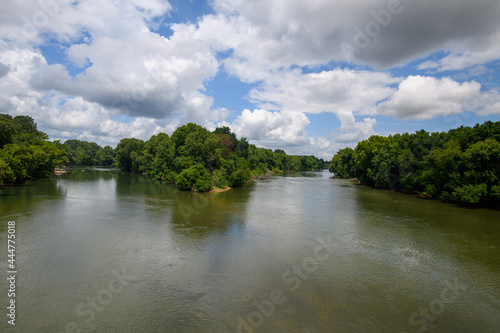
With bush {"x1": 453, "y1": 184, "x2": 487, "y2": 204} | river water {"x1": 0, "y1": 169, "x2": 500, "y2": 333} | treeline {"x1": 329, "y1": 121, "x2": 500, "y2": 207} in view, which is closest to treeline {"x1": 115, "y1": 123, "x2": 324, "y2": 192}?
river water {"x1": 0, "y1": 169, "x2": 500, "y2": 333}

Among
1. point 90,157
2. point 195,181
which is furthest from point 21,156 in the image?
point 90,157

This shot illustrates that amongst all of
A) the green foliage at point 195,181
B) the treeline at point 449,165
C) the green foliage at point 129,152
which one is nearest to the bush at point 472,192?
the treeline at point 449,165

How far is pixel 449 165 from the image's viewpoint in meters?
37.8

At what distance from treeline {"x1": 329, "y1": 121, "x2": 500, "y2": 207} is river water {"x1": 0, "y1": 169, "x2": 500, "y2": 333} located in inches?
329

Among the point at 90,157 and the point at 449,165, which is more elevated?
the point at 90,157

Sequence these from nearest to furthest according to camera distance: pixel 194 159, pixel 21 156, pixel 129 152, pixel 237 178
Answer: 1. pixel 21 156
2. pixel 237 178
3. pixel 194 159
4. pixel 129 152

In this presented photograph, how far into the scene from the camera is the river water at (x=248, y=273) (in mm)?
10289

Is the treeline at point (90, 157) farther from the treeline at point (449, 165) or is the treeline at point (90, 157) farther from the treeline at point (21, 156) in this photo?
the treeline at point (449, 165)

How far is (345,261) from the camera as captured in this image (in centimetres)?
1623

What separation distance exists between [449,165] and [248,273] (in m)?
37.4

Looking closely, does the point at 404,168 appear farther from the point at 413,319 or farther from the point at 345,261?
the point at 413,319

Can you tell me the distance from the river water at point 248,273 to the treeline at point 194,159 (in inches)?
855

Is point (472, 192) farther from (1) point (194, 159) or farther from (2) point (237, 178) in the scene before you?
(1) point (194, 159)

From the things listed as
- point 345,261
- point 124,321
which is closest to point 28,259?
point 124,321
